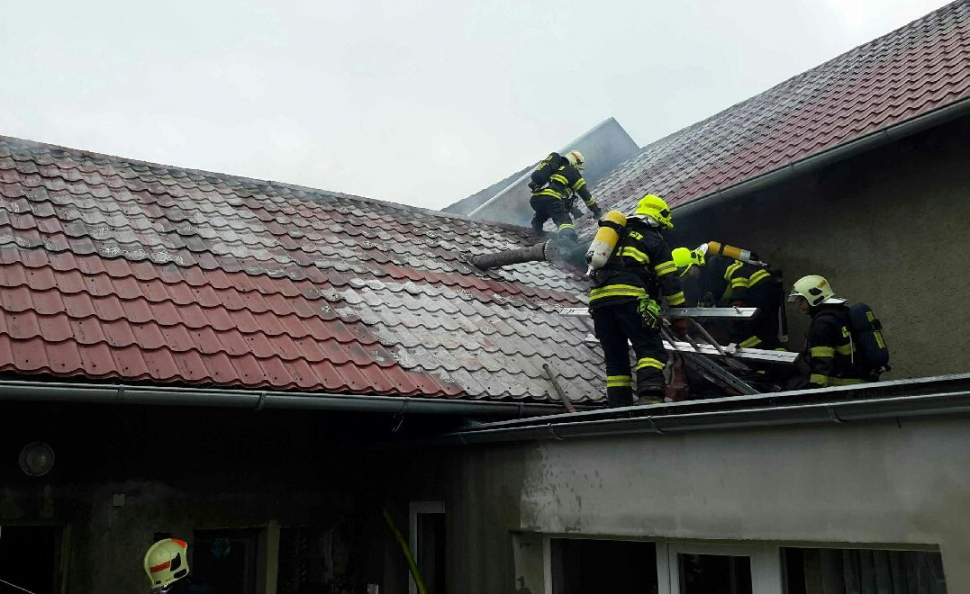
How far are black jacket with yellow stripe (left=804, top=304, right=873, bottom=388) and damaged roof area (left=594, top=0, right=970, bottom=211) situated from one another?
149 centimetres

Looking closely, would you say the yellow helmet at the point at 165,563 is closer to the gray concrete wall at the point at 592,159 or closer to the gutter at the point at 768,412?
the gutter at the point at 768,412

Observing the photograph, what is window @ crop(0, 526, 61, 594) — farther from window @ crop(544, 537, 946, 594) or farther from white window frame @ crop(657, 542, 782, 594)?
white window frame @ crop(657, 542, 782, 594)

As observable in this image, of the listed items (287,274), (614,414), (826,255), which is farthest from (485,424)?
(826,255)

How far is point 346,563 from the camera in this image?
664 centimetres

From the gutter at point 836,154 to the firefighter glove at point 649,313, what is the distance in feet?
5.97

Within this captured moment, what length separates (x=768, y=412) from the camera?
392 centimetres

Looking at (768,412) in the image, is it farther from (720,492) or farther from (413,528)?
(413,528)

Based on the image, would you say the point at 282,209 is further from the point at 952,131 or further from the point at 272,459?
the point at 952,131

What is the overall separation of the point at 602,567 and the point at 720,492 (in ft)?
5.25

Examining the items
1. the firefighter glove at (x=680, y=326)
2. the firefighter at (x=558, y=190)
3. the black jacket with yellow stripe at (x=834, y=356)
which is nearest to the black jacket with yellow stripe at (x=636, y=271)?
the firefighter glove at (x=680, y=326)

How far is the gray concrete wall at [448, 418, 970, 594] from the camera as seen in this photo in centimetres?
343

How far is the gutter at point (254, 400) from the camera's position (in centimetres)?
448

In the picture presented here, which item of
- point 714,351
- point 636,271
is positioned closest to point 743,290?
point 714,351

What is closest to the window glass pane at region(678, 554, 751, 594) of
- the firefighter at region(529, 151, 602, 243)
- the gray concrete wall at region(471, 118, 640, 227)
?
the firefighter at region(529, 151, 602, 243)
